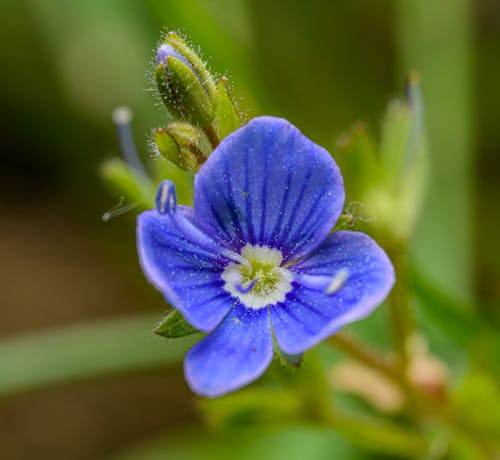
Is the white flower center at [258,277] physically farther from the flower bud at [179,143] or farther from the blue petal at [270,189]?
the flower bud at [179,143]

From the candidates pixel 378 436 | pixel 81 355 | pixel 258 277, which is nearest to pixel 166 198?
pixel 258 277

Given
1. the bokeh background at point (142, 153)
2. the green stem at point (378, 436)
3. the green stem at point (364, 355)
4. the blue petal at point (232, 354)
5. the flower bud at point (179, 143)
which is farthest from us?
the bokeh background at point (142, 153)

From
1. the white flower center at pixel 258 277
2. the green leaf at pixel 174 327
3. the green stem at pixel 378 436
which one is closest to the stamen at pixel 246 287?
the white flower center at pixel 258 277

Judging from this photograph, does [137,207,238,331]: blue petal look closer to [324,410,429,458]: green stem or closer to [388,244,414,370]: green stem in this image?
[388,244,414,370]: green stem

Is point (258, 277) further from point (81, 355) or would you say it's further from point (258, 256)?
point (81, 355)

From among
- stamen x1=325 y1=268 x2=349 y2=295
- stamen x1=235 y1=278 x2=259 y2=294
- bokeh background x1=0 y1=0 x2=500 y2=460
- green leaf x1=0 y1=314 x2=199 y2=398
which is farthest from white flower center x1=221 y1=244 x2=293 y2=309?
bokeh background x1=0 y1=0 x2=500 y2=460

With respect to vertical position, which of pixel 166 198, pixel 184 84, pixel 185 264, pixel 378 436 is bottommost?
pixel 378 436

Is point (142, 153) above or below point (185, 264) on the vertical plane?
below
